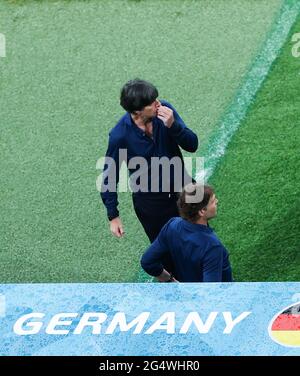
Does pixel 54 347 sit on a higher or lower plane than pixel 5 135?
lower

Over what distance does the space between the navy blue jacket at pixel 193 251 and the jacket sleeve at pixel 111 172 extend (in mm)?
516

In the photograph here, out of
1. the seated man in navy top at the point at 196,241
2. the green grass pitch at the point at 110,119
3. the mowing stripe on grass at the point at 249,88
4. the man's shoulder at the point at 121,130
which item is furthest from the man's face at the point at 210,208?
the mowing stripe on grass at the point at 249,88

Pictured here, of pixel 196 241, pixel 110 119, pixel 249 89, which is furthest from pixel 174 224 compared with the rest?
pixel 249 89

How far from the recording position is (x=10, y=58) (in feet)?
25.1

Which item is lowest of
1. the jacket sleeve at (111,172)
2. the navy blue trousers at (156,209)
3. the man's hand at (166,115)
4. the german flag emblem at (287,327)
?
the german flag emblem at (287,327)

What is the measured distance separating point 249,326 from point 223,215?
2445 millimetres

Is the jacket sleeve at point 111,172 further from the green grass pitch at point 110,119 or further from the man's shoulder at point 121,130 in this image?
the green grass pitch at point 110,119

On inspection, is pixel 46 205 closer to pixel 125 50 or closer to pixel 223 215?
pixel 223 215

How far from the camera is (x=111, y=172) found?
479cm

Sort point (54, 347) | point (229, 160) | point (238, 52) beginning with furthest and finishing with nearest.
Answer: point (238, 52)
point (229, 160)
point (54, 347)

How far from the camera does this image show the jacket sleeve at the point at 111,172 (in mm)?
4723

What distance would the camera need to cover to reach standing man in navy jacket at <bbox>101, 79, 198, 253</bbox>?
451 centimetres

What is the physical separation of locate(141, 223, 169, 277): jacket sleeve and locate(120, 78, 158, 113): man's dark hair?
1.95 ft

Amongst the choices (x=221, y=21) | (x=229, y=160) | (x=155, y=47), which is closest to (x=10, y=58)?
(x=155, y=47)
